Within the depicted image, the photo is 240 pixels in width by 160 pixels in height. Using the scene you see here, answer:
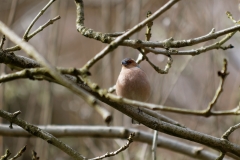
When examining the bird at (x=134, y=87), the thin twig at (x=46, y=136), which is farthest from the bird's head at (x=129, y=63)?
the thin twig at (x=46, y=136)

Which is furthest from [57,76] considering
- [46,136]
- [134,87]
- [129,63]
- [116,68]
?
[116,68]

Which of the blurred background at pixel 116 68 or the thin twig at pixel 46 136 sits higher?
the blurred background at pixel 116 68

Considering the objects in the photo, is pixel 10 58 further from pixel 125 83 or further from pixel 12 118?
pixel 125 83

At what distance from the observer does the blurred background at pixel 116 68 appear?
4.47m

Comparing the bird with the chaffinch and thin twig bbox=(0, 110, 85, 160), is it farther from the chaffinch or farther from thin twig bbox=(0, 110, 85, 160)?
thin twig bbox=(0, 110, 85, 160)

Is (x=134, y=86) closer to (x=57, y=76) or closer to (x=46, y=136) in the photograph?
(x=46, y=136)

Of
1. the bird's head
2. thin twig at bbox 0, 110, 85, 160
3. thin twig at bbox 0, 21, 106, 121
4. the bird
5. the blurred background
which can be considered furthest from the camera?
the blurred background

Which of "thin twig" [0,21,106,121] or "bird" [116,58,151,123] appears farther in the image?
"bird" [116,58,151,123]

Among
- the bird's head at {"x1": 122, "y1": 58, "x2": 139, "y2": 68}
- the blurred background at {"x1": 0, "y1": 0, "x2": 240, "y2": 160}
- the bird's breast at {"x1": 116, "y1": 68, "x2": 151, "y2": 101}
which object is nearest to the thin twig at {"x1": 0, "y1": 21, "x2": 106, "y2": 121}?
Answer: the bird's breast at {"x1": 116, "y1": 68, "x2": 151, "y2": 101}

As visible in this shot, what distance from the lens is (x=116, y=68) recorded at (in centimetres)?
505

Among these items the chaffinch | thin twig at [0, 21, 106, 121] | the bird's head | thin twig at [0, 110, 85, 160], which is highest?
the bird's head

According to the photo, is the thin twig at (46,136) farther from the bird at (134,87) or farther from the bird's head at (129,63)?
the bird's head at (129,63)

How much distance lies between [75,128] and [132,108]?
1.41 metres

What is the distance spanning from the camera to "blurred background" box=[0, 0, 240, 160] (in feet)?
14.7
